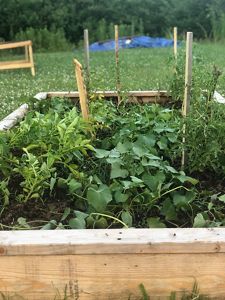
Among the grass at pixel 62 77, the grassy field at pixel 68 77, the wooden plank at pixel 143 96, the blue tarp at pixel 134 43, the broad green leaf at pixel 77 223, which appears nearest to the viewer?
the broad green leaf at pixel 77 223

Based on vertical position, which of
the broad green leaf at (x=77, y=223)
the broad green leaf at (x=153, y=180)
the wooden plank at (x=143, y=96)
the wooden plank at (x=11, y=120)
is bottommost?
the wooden plank at (x=143, y=96)

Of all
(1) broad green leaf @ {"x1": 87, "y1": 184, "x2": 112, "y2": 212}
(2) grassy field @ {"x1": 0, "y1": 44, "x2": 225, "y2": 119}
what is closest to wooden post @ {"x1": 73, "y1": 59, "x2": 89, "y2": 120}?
(1) broad green leaf @ {"x1": 87, "y1": 184, "x2": 112, "y2": 212}

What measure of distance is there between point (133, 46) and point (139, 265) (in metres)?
15.7

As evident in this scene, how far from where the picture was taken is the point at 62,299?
191 cm

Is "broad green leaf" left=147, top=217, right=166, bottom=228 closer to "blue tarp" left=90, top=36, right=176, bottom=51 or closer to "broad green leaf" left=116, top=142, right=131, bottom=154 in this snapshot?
"broad green leaf" left=116, top=142, right=131, bottom=154

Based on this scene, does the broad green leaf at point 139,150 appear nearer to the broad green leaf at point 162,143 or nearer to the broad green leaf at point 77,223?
the broad green leaf at point 162,143

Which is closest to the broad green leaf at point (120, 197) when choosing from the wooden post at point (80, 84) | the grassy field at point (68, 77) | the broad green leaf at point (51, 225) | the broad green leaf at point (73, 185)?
the broad green leaf at point (73, 185)

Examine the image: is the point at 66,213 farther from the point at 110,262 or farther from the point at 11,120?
the point at 11,120

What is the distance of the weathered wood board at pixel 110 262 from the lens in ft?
6.01

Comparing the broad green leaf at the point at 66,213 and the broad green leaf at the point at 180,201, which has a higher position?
the broad green leaf at the point at 180,201

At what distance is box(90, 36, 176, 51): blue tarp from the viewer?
666 inches

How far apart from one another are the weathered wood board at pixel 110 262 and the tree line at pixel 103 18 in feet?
52.6

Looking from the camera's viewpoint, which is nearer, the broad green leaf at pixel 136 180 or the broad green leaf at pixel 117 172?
the broad green leaf at pixel 136 180

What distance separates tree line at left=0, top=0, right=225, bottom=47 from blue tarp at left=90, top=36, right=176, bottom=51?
1.31 m
